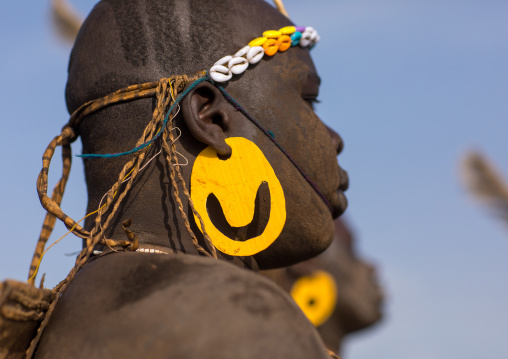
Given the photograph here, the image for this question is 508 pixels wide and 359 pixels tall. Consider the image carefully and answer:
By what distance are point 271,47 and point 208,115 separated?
477 millimetres

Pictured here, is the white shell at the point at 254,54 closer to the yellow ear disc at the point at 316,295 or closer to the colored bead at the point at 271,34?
the colored bead at the point at 271,34

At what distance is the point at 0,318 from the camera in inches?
94.2

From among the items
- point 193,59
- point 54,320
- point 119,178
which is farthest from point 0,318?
point 193,59

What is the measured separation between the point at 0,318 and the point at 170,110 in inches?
41.3

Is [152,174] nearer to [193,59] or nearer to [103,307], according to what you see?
[193,59]

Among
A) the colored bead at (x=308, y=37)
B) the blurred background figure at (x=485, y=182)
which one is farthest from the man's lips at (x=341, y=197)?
the blurred background figure at (x=485, y=182)

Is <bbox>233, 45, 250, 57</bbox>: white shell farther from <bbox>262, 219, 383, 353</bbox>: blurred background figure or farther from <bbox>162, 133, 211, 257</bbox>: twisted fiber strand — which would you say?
<bbox>262, 219, 383, 353</bbox>: blurred background figure

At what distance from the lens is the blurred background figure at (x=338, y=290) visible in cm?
865

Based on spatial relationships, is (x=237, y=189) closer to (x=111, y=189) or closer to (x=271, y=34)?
(x=111, y=189)

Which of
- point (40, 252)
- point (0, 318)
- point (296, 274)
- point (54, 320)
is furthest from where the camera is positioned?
point (296, 274)

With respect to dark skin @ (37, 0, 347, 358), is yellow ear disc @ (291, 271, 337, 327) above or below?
below

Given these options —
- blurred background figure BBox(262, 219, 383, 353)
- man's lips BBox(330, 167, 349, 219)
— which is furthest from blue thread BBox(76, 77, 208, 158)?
blurred background figure BBox(262, 219, 383, 353)

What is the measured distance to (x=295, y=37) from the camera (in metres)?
3.53

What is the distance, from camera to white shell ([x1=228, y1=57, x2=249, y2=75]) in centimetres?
318
